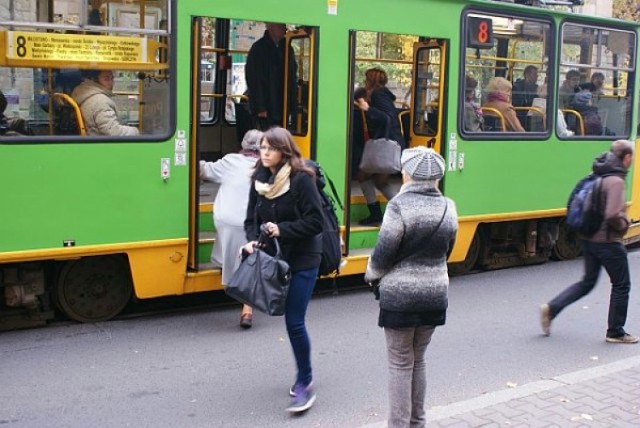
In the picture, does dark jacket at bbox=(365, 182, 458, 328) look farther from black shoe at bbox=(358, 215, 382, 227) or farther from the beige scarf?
black shoe at bbox=(358, 215, 382, 227)

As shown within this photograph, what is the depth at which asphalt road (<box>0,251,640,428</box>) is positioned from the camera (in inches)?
195

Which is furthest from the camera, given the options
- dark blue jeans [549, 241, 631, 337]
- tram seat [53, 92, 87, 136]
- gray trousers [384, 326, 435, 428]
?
dark blue jeans [549, 241, 631, 337]

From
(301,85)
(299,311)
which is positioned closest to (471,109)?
(301,85)

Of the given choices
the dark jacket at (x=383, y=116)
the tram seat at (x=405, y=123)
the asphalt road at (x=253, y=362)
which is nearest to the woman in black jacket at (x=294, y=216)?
the asphalt road at (x=253, y=362)

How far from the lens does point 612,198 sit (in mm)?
6164

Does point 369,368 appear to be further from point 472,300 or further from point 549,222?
point 549,222

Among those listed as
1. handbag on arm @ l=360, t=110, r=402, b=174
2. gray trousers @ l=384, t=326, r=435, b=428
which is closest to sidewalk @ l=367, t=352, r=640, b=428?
gray trousers @ l=384, t=326, r=435, b=428

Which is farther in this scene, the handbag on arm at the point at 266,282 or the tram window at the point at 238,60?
the tram window at the point at 238,60

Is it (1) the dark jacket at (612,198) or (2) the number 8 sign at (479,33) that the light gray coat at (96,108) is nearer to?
(1) the dark jacket at (612,198)

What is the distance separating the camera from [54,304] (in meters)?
6.57

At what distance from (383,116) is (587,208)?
2653mm

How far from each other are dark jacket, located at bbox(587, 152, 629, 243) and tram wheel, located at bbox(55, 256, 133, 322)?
3.69 m

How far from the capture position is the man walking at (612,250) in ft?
20.3

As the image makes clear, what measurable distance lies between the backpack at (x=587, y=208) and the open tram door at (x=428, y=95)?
6.93 ft
